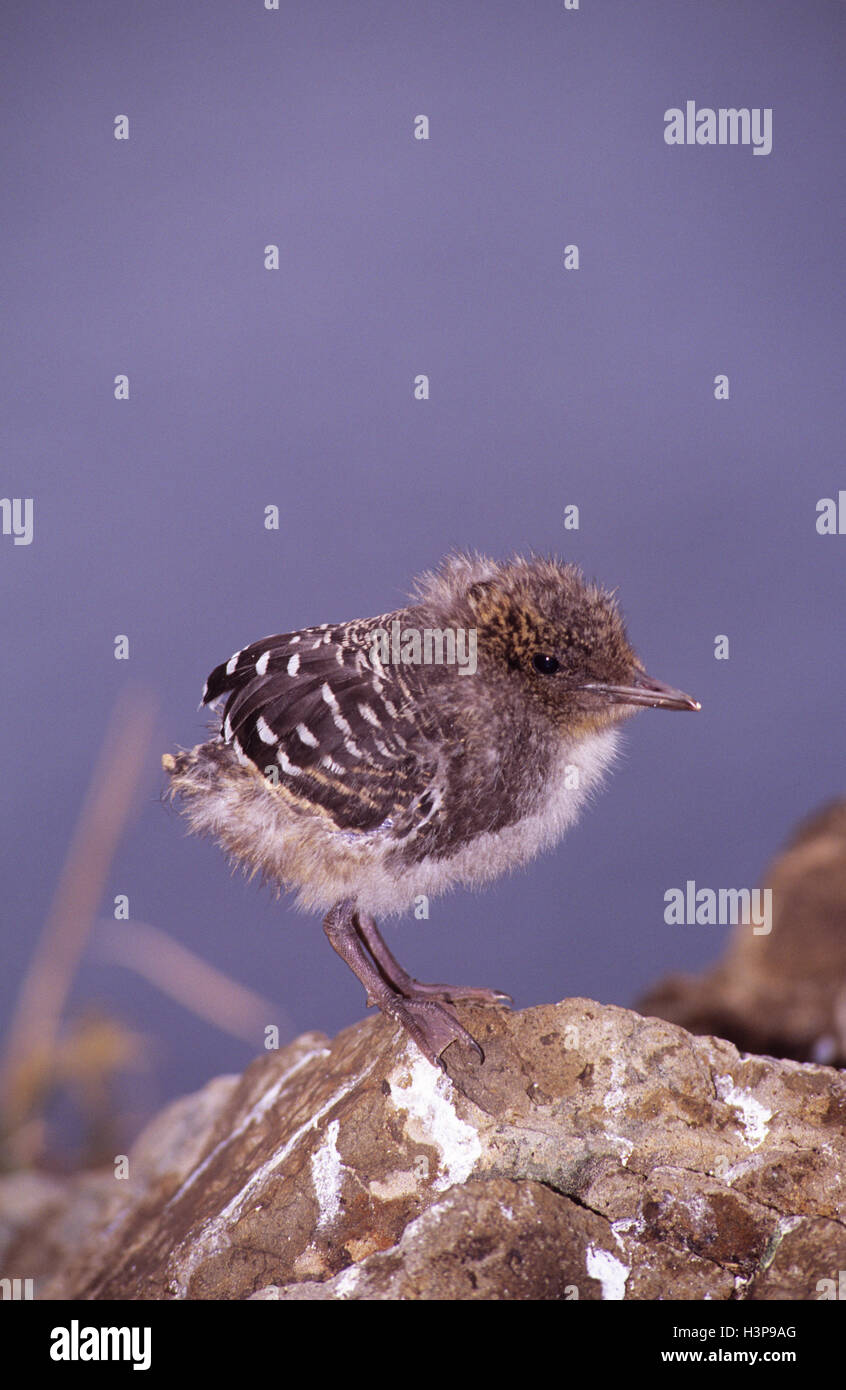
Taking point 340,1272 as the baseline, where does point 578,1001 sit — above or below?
above

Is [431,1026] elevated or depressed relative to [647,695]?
depressed

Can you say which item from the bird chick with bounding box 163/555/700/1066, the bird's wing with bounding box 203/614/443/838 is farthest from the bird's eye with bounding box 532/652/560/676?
the bird's wing with bounding box 203/614/443/838

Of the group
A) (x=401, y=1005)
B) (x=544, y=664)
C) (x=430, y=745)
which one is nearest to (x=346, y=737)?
(x=430, y=745)

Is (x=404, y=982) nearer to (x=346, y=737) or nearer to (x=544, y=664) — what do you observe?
(x=346, y=737)

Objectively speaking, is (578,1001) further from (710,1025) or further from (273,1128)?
(710,1025)

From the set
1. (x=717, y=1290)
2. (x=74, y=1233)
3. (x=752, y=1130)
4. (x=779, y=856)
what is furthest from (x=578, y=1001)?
(x=779, y=856)
